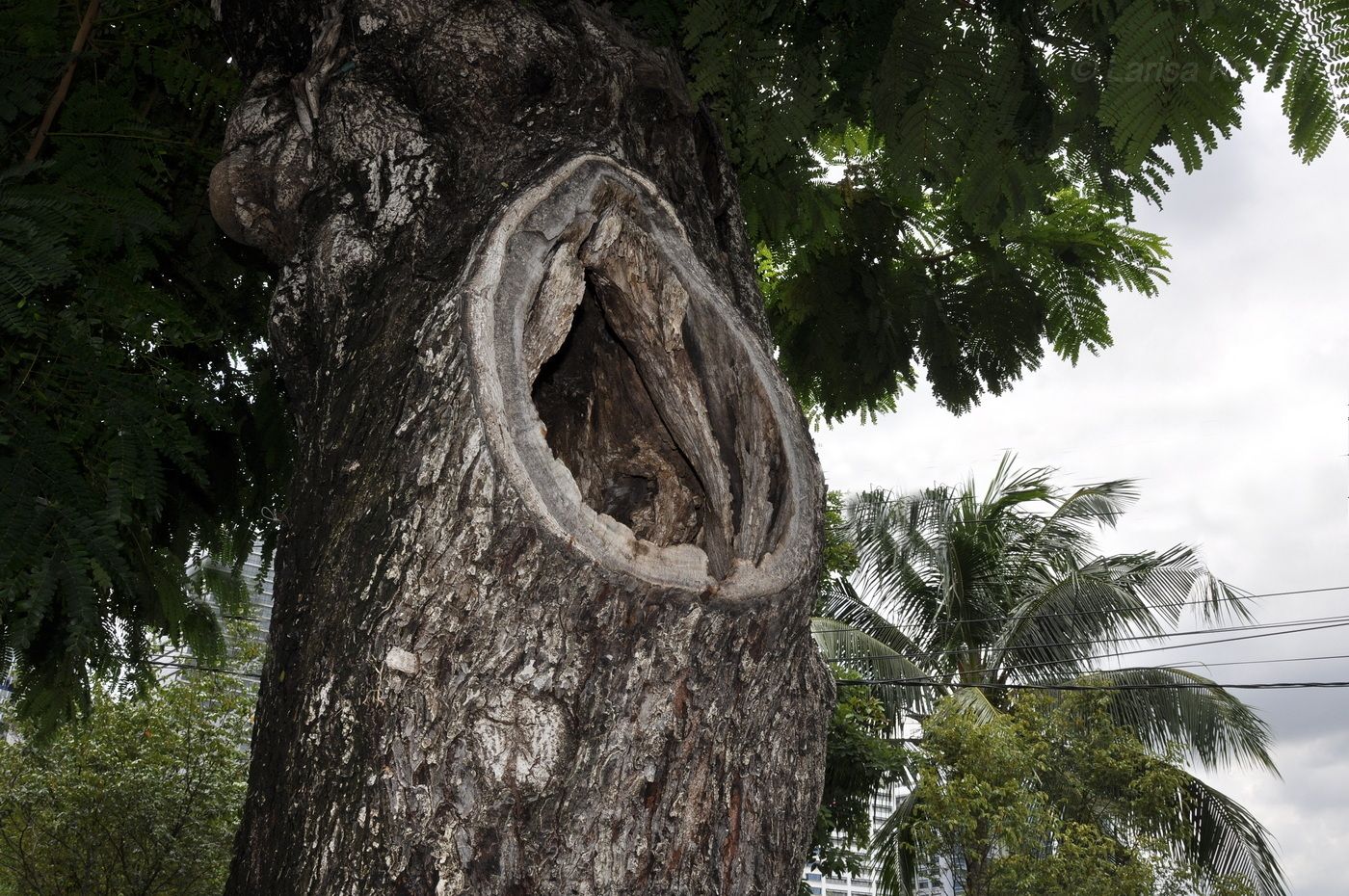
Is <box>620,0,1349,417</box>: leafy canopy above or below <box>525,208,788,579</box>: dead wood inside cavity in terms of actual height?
above

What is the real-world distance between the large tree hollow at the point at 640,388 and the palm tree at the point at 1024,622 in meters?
14.1

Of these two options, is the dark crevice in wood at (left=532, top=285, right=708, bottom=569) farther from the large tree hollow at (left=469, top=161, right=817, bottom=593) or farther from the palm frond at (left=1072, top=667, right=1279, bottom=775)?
the palm frond at (left=1072, top=667, right=1279, bottom=775)

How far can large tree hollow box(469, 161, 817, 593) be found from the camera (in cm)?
199

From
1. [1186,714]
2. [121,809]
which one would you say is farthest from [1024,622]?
[121,809]

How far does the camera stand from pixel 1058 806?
14.1 meters


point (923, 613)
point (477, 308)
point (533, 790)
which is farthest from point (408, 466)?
point (923, 613)

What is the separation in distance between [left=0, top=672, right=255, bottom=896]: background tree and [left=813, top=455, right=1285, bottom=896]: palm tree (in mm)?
8956

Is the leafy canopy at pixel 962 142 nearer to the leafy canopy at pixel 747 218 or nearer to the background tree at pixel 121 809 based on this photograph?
the leafy canopy at pixel 747 218

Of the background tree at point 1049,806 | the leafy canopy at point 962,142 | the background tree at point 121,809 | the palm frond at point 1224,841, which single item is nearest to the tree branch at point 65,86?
the leafy canopy at point 962,142

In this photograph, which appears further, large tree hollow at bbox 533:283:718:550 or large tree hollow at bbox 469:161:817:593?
large tree hollow at bbox 533:283:718:550

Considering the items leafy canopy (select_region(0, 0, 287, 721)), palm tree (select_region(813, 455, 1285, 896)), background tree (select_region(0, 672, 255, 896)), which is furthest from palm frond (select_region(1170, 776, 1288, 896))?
leafy canopy (select_region(0, 0, 287, 721))

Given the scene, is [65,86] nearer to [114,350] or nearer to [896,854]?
[114,350]

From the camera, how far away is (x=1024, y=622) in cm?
1866

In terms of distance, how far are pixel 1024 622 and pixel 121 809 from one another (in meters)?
13.9
